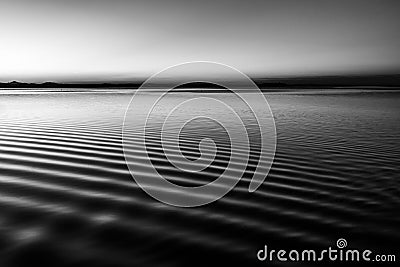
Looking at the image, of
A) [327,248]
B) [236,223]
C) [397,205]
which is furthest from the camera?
[397,205]

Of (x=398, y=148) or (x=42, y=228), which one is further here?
(x=398, y=148)

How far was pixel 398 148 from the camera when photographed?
12.9 metres

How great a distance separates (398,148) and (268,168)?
19.9 ft

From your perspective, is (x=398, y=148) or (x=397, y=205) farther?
(x=398, y=148)

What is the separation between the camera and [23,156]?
10266mm

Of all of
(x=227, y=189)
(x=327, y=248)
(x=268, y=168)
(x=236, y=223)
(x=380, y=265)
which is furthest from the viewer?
(x=268, y=168)

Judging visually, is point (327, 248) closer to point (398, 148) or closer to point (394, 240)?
point (394, 240)

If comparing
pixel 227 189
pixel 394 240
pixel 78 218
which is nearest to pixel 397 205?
pixel 394 240

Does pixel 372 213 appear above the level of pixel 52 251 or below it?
below

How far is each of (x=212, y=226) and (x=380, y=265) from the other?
7.45ft

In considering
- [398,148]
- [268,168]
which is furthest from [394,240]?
[398,148]

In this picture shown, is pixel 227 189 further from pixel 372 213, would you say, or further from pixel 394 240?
pixel 394 240

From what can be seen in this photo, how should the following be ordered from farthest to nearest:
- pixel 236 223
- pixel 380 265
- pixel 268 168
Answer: pixel 268 168
pixel 236 223
pixel 380 265

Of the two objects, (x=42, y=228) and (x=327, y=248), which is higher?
(x=42, y=228)
